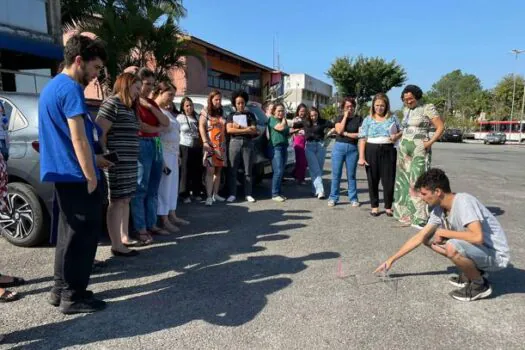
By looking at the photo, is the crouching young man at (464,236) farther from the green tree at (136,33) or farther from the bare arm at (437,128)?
the green tree at (136,33)

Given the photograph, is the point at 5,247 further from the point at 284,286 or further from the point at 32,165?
the point at 284,286

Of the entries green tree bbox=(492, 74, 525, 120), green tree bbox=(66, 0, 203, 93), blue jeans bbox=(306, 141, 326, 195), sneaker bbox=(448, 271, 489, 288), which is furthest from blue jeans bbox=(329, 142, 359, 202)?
green tree bbox=(492, 74, 525, 120)

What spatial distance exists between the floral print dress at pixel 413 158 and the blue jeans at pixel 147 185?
3111 millimetres

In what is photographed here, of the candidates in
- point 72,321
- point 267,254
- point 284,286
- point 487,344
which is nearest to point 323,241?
point 267,254

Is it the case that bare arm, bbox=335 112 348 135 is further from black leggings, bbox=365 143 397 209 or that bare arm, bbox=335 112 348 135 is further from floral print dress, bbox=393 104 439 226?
floral print dress, bbox=393 104 439 226

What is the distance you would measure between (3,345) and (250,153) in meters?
4.75

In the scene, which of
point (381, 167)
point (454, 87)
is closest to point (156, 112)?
point (381, 167)

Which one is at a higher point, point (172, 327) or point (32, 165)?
point (32, 165)

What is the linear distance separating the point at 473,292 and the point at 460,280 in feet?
Result: 0.91

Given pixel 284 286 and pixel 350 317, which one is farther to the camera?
pixel 284 286

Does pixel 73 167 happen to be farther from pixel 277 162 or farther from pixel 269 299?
pixel 277 162

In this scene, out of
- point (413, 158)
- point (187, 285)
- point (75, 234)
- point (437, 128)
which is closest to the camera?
point (75, 234)

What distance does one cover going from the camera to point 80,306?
301 cm

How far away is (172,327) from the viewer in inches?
111
